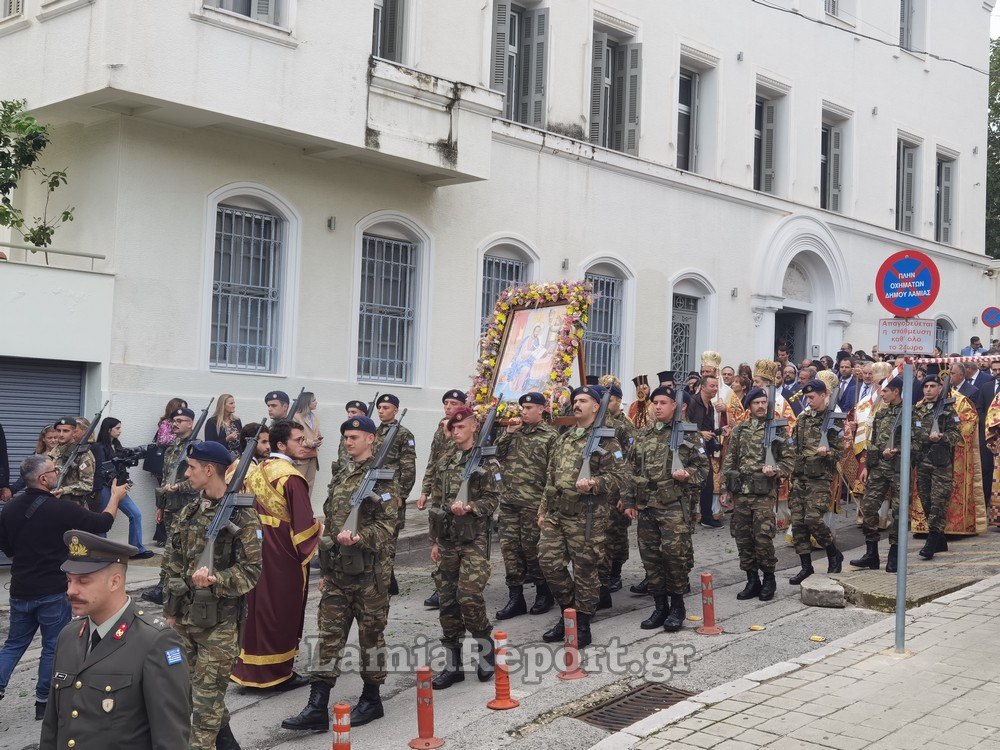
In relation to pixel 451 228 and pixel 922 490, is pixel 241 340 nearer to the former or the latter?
pixel 451 228

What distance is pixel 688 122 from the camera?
21.1 m

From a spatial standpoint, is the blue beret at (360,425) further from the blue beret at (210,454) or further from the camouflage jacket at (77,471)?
the camouflage jacket at (77,471)

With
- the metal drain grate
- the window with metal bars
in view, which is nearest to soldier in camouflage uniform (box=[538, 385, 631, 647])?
the metal drain grate

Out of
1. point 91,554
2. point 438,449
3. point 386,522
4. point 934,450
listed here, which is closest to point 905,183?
point 934,450

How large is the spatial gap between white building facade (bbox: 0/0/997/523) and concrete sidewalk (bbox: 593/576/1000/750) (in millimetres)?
8352

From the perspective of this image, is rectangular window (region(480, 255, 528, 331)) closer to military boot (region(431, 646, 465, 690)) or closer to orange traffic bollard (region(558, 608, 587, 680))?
military boot (region(431, 646, 465, 690))

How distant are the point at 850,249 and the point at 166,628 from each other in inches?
855

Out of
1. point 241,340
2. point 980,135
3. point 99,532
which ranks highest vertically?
point 980,135

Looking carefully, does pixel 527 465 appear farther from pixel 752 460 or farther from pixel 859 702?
pixel 859 702

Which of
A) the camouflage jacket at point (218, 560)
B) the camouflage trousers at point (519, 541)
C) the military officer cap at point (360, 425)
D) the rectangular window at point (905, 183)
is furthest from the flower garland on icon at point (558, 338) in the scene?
the rectangular window at point (905, 183)

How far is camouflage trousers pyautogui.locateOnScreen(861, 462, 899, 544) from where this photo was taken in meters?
11.1

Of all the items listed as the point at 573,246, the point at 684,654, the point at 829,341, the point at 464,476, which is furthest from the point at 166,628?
the point at 829,341

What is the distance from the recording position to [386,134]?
1461 cm

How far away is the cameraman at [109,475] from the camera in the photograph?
10.9 metres
